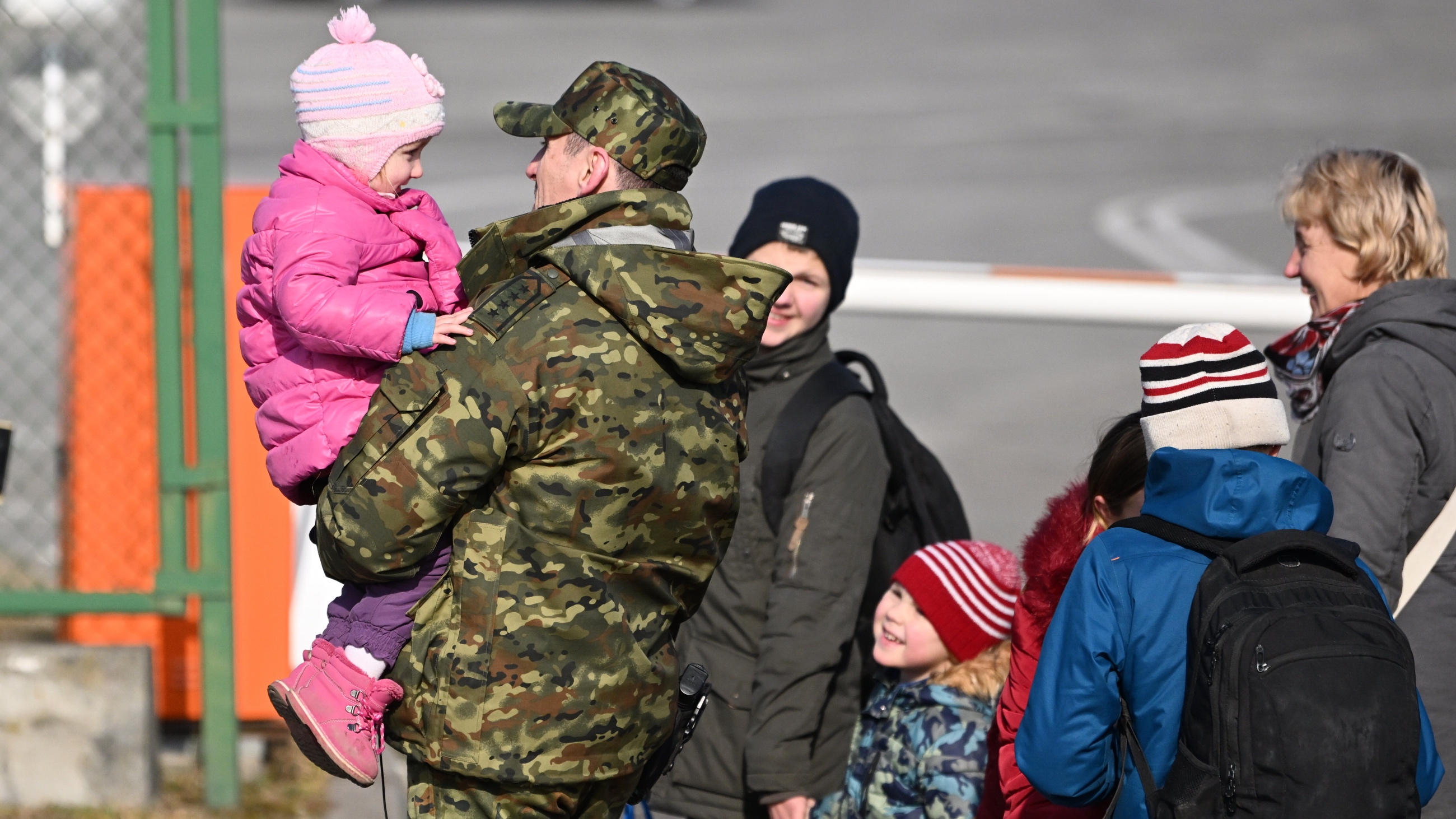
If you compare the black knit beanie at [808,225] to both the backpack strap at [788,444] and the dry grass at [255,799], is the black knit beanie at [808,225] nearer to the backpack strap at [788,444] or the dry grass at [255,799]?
the backpack strap at [788,444]

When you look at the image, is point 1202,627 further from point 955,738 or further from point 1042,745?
point 955,738

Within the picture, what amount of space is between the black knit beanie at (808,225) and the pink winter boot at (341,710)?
5.10ft

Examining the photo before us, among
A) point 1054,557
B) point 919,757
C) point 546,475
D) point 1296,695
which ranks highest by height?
point 546,475

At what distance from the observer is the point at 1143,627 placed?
7.93ft

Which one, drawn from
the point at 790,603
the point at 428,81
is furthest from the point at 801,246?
the point at 428,81

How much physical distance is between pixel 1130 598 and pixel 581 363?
0.96 m

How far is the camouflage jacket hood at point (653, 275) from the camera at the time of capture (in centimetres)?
237

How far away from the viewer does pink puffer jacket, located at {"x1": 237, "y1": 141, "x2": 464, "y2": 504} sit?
8.21 ft

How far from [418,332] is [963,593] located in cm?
153

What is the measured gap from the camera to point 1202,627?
2312 mm

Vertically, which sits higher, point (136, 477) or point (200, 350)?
point (200, 350)

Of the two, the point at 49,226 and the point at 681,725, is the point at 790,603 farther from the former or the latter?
the point at 49,226

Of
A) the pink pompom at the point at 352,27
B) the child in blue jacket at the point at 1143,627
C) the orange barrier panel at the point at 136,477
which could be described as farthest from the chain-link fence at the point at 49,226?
the child in blue jacket at the point at 1143,627

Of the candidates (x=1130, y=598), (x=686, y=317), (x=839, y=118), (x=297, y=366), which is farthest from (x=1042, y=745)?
(x=839, y=118)
